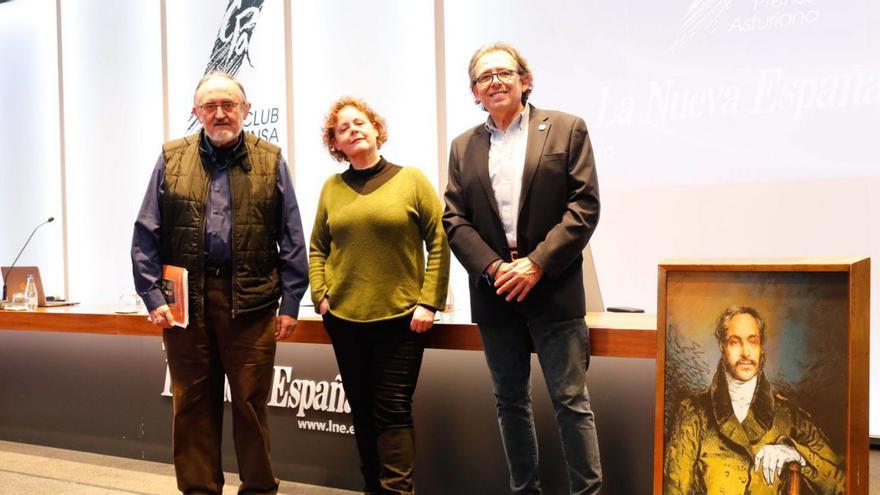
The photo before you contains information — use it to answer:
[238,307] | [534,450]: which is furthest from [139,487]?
[534,450]

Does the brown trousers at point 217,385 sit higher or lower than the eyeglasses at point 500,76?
lower

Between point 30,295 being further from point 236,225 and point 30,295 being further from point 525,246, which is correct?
point 525,246

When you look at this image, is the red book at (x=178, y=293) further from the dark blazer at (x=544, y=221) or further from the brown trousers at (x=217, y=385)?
the dark blazer at (x=544, y=221)

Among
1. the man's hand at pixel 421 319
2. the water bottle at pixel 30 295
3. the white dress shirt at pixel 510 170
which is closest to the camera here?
the white dress shirt at pixel 510 170

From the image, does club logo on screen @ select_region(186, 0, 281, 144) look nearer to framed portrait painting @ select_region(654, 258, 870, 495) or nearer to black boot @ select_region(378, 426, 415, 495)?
black boot @ select_region(378, 426, 415, 495)

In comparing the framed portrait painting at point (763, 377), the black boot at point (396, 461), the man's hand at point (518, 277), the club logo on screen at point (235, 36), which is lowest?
the black boot at point (396, 461)

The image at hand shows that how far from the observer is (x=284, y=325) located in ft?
8.00

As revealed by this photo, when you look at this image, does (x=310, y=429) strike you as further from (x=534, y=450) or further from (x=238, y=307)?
(x=534, y=450)

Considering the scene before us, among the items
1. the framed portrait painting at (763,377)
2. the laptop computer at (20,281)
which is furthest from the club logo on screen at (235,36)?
the framed portrait painting at (763,377)

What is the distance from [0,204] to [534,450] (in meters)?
5.48

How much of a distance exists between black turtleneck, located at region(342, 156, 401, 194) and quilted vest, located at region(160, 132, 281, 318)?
0.26 m

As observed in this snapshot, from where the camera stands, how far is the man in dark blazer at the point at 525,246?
6.57 feet

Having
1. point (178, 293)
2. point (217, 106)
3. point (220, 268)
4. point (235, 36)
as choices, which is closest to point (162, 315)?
point (178, 293)

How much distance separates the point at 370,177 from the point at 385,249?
256mm
